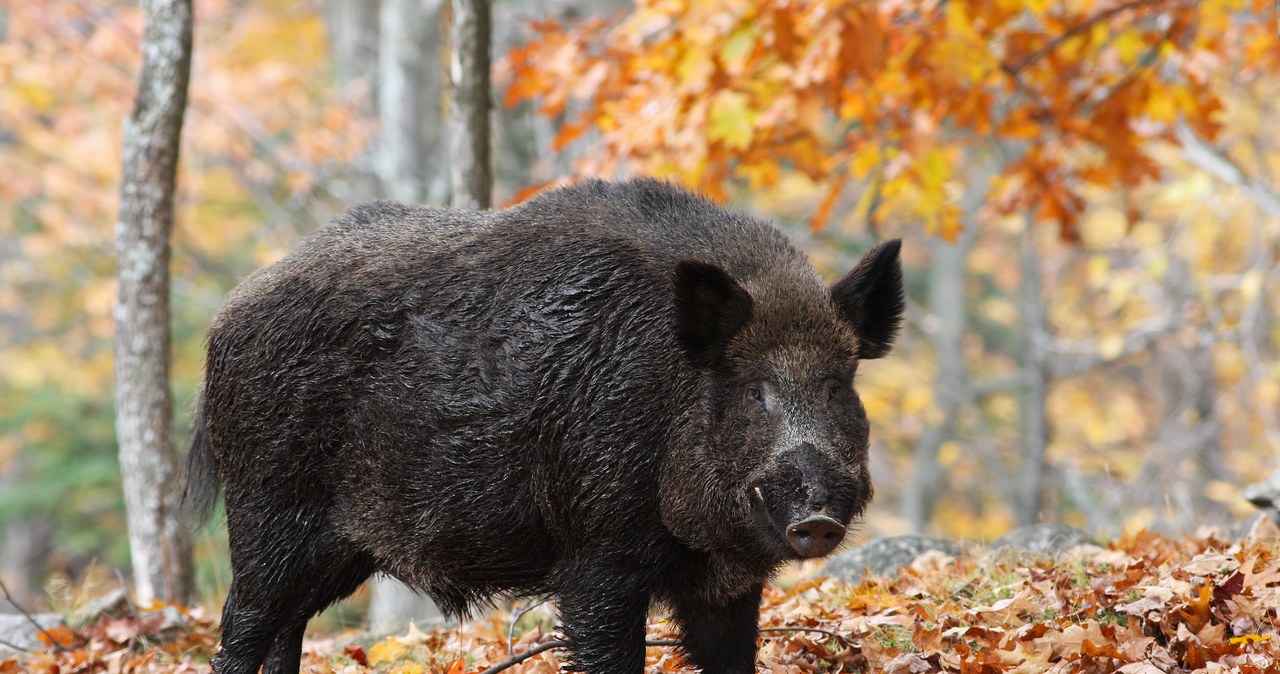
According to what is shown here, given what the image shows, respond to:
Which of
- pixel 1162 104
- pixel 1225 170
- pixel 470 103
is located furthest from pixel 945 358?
pixel 470 103

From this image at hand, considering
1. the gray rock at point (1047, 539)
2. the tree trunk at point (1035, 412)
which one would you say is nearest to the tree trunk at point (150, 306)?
the gray rock at point (1047, 539)

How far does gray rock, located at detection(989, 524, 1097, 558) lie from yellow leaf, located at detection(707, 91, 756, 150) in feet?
8.66

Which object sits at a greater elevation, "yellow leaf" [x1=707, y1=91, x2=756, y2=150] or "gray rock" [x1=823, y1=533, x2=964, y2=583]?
"yellow leaf" [x1=707, y1=91, x2=756, y2=150]

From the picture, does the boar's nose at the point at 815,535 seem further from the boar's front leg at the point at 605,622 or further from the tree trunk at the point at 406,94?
the tree trunk at the point at 406,94

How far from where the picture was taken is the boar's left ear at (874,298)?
4.43m

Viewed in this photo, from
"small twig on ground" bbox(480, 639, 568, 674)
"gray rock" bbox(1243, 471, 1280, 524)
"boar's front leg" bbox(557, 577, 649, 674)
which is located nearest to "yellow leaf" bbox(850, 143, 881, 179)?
"gray rock" bbox(1243, 471, 1280, 524)

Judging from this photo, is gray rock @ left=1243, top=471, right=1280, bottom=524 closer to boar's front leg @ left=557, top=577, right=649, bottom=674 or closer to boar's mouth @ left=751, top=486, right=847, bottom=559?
boar's mouth @ left=751, top=486, right=847, bottom=559

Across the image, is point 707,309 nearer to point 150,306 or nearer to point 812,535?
point 812,535

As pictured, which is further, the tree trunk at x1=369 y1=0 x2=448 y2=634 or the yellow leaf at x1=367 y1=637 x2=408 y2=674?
the tree trunk at x1=369 y1=0 x2=448 y2=634

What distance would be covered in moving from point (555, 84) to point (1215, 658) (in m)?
6.05

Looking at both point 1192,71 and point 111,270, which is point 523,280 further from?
point 111,270

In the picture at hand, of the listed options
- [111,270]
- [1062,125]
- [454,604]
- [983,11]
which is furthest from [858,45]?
[111,270]

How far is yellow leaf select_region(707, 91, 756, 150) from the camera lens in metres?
7.24

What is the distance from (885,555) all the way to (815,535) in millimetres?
3278
